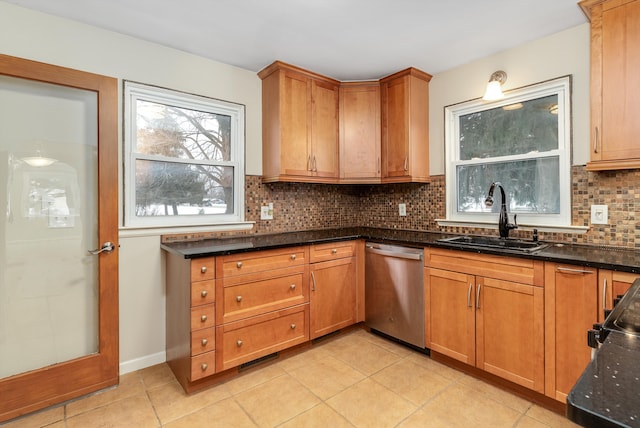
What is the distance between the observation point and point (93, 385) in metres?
2.10

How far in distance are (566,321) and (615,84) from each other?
142 cm

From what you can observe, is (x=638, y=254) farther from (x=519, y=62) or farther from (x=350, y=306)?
(x=350, y=306)

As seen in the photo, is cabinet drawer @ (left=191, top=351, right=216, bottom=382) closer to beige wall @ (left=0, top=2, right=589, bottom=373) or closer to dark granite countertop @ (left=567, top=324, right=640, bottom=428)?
beige wall @ (left=0, top=2, right=589, bottom=373)

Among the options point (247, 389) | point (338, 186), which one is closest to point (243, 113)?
point (338, 186)

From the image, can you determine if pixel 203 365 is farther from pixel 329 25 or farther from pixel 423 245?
pixel 329 25

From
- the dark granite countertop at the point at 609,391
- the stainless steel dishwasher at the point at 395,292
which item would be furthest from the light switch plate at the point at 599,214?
the dark granite countertop at the point at 609,391

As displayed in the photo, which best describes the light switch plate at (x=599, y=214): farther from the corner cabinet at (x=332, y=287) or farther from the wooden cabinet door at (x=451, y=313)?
the corner cabinet at (x=332, y=287)

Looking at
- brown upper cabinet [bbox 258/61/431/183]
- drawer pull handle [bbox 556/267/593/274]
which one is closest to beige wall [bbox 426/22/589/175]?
brown upper cabinet [bbox 258/61/431/183]

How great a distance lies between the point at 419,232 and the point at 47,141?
2967 millimetres

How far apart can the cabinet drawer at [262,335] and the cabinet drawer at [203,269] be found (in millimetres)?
368

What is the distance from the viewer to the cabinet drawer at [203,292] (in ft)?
6.70

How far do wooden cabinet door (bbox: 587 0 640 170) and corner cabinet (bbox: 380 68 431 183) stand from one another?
4.17 ft

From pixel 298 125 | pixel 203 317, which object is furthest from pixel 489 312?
pixel 298 125

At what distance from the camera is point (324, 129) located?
312cm
